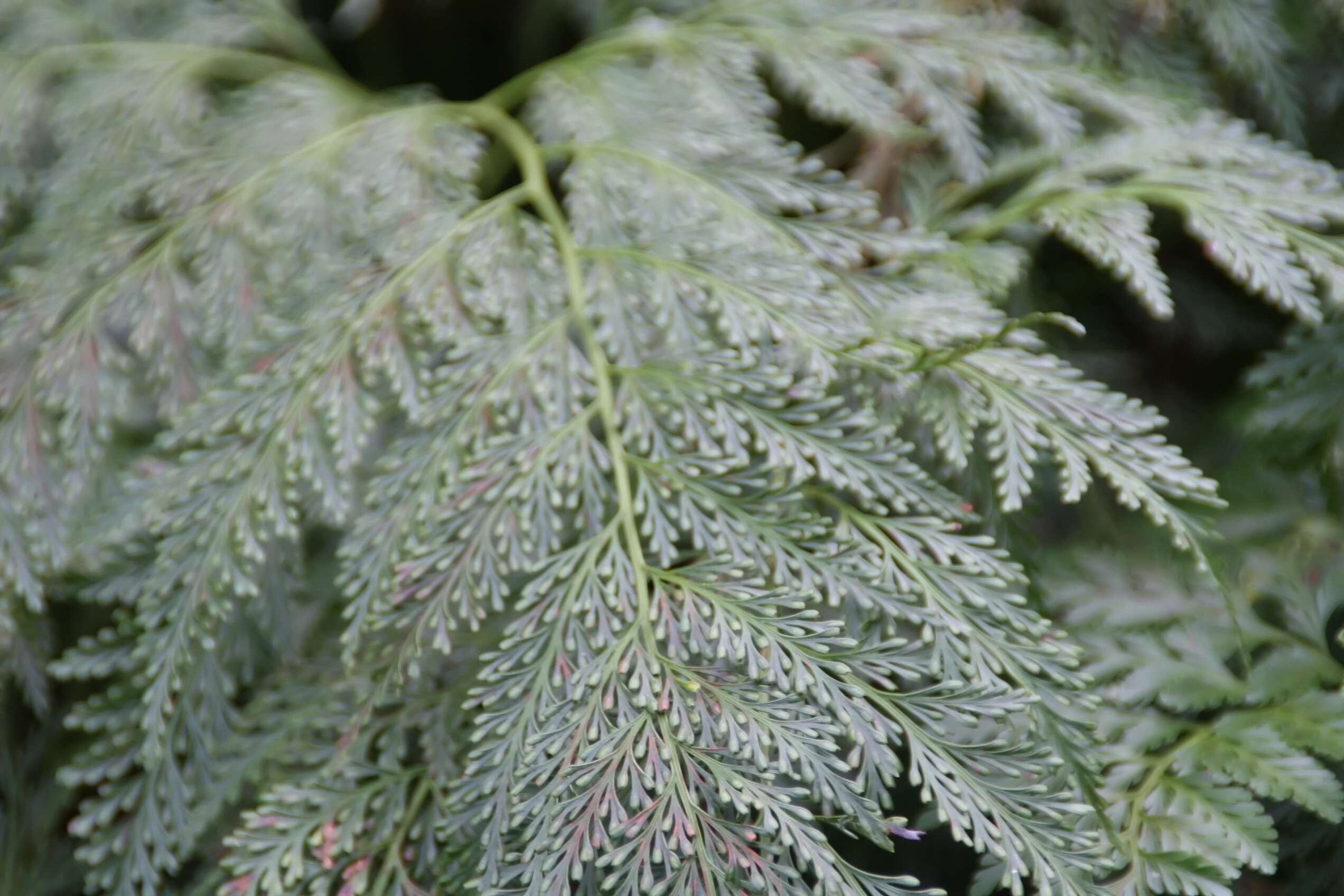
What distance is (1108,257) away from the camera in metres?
0.83

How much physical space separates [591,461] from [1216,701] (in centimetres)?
53

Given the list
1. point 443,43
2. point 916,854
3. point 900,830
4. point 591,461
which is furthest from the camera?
point 443,43

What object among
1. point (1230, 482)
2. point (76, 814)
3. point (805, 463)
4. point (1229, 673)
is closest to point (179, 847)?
point (76, 814)

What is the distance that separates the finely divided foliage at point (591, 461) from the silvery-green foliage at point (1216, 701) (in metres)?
0.02

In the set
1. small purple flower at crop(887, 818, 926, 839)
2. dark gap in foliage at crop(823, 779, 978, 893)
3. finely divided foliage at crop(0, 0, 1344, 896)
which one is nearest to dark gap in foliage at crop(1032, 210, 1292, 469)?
finely divided foliage at crop(0, 0, 1344, 896)

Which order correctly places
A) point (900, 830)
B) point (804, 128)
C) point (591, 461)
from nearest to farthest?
1. point (900, 830)
2. point (591, 461)
3. point (804, 128)

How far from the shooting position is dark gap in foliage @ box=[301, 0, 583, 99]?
4.95ft

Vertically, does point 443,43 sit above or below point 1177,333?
above

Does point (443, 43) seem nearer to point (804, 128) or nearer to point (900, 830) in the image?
point (804, 128)

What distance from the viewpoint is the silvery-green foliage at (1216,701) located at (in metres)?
0.66

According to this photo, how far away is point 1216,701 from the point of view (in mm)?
781

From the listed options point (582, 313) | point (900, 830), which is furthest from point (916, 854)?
point (582, 313)

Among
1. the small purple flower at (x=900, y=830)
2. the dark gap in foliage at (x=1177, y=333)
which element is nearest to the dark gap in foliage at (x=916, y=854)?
the small purple flower at (x=900, y=830)

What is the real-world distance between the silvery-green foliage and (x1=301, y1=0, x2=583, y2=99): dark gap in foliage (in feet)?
3.67
